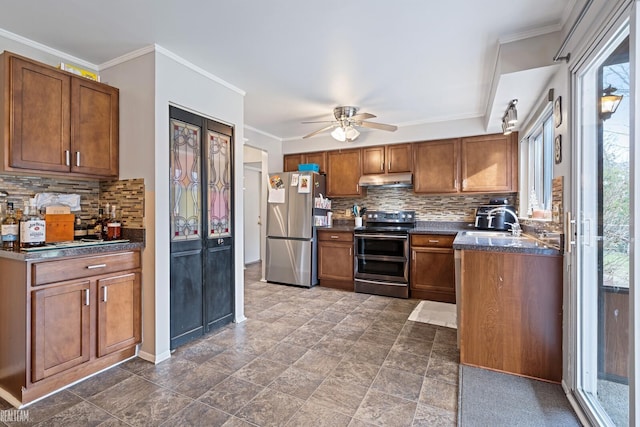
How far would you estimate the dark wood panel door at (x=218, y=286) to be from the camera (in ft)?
8.95

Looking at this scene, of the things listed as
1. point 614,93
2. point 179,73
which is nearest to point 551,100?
point 614,93

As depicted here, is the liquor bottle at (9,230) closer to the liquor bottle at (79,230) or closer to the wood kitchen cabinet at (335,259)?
the liquor bottle at (79,230)

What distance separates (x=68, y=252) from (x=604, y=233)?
2.99 metres

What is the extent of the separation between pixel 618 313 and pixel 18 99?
3.51m

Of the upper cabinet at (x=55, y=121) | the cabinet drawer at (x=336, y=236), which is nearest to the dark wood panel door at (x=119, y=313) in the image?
the upper cabinet at (x=55, y=121)

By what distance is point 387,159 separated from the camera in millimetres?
4406

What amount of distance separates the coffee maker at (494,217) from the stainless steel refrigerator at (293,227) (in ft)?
6.96

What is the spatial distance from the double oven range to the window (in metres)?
1.38

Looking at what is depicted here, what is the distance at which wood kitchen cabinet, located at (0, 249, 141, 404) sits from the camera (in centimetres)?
176

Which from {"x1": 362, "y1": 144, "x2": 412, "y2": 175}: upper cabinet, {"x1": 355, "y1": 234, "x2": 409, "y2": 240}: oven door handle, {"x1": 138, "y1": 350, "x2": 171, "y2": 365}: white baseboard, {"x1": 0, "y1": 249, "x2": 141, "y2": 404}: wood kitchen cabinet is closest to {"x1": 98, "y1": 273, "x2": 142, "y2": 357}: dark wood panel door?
{"x1": 0, "y1": 249, "x2": 141, "y2": 404}: wood kitchen cabinet

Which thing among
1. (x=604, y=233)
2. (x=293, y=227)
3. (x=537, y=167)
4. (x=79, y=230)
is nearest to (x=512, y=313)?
(x=604, y=233)

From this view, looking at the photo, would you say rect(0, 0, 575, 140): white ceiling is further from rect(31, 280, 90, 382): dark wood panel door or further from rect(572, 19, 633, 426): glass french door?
rect(31, 280, 90, 382): dark wood panel door

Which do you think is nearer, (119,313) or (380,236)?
(119,313)

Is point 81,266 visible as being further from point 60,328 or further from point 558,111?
point 558,111
